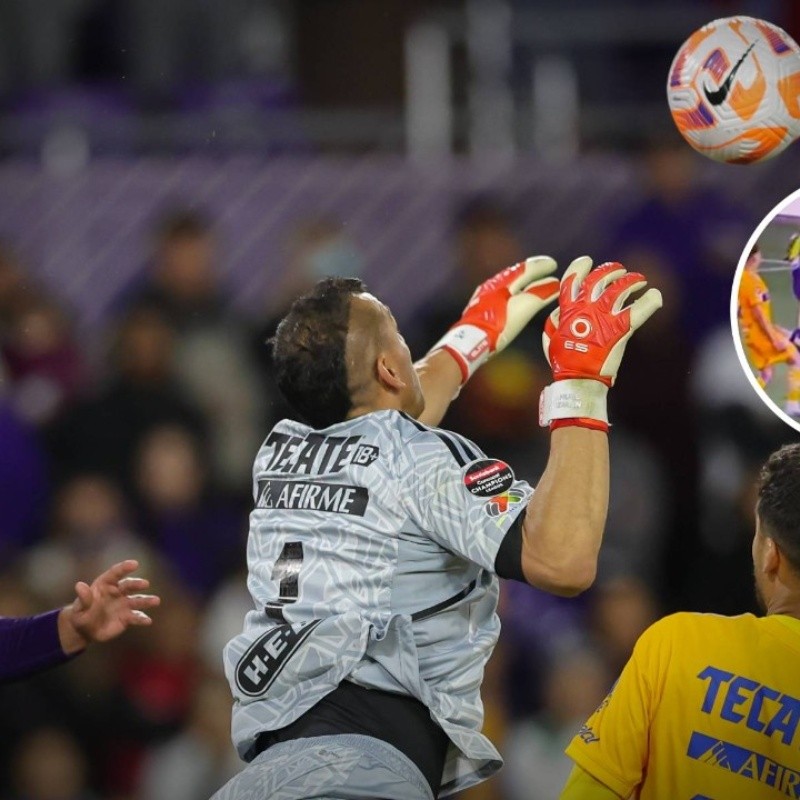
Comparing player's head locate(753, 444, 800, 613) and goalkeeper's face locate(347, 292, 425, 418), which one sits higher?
goalkeeper's face locate(347, 292, 425, 418)

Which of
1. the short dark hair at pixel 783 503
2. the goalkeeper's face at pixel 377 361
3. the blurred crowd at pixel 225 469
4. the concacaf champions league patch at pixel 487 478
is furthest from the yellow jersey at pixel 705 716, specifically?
the blurred crowd at pixel 225 469

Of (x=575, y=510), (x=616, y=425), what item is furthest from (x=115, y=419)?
(x=575, y=510)

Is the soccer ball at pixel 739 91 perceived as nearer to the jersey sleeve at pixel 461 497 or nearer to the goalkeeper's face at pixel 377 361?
the goalkeeper's face at pixel 377 361

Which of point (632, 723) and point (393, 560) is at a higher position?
point (393, 560)

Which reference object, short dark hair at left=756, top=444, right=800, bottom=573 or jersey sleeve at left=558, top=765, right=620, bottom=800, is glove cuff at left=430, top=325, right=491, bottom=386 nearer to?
short dark hair at left=756, top=444, right=800, bottom=573

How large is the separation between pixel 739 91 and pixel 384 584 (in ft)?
4.86

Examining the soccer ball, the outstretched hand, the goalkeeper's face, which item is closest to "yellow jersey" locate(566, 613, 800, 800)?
the goalkeeper's face

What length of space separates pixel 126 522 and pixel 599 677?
1.75 m

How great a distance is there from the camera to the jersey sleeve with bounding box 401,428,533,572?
2312 mm

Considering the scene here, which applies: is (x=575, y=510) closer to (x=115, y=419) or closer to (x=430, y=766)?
(x=430, y=766)

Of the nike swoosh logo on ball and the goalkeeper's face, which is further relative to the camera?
the nike swoosh logo on ball

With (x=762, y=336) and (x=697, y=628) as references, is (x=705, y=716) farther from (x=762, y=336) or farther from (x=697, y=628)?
(x=762, y=336)

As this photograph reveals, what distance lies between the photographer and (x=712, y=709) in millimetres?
2334

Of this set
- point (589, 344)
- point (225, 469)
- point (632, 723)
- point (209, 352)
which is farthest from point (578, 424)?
point (209, 352)
